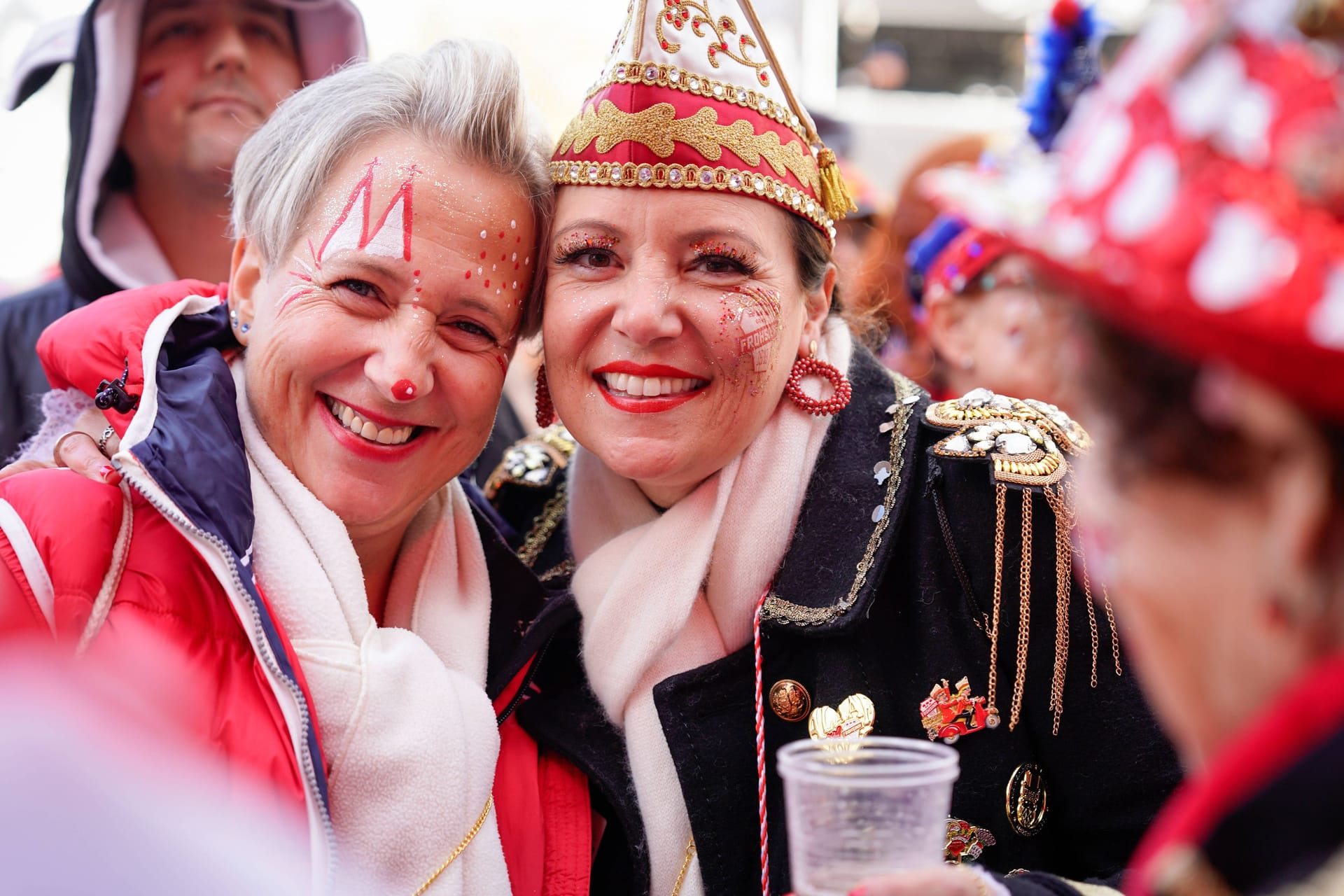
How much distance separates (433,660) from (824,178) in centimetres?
130

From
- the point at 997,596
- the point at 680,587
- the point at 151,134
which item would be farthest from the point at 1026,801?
the point at 151,134

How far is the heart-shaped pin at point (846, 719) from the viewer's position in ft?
7.55

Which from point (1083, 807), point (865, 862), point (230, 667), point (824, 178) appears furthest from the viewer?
point (824, 178)

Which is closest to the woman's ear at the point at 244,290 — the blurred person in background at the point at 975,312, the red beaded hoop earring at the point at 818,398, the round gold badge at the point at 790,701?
the red beaded hoop earring at the point at 818,398

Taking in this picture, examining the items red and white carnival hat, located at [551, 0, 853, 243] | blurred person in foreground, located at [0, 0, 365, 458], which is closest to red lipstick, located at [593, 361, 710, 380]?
red and white carnival hat, located at [551, 0, 853, 243]

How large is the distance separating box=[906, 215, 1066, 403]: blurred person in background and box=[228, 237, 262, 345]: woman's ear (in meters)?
2.08

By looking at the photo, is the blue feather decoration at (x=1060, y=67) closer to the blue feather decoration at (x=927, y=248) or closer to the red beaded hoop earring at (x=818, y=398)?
the blue feather decoration at (x=927, y=248)

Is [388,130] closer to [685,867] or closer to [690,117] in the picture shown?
[690,117]

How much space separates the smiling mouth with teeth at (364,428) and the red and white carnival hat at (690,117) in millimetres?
610

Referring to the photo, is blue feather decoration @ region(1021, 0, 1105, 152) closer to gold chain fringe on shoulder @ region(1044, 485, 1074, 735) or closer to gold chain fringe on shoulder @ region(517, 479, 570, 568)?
gold chain fringe on shoulder @ region(1044, 485, 1074, 735)

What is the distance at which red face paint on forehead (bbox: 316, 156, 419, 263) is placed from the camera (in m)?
2.31

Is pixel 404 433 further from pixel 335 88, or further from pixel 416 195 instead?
pixel 335 88

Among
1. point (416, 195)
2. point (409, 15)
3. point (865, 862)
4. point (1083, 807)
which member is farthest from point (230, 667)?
point (409, 15)

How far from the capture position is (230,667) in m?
2.06
